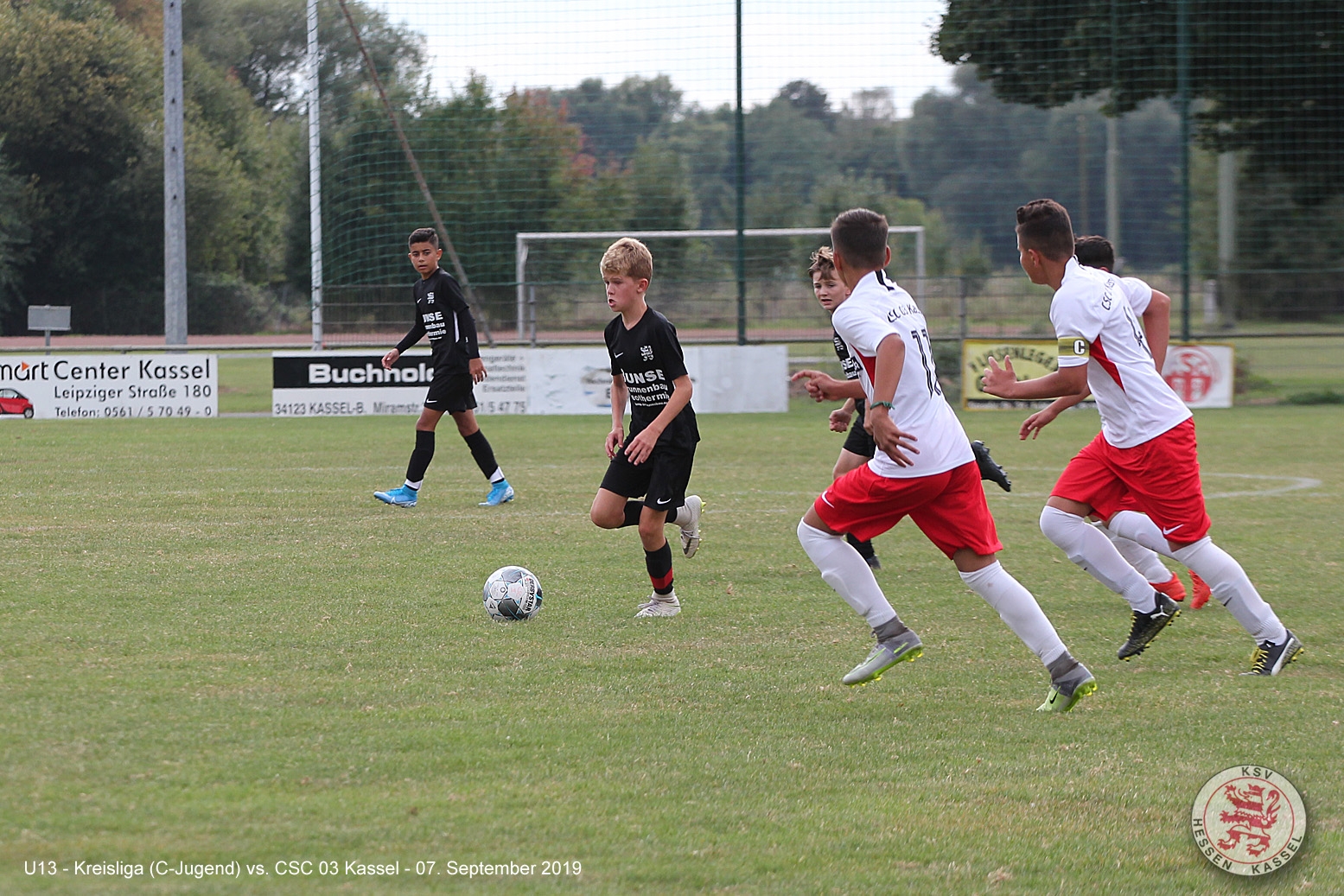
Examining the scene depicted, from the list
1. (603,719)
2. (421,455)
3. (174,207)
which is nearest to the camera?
(603,719)

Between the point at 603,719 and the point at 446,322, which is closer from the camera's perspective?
the point at 603,719

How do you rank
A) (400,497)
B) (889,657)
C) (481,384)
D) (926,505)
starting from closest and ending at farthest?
(926,505), (889,657), (400,497), (481,384)

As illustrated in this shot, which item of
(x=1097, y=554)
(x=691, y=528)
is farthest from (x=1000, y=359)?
(x=1097, y=554)

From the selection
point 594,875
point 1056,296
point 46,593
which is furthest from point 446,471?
point 594,875

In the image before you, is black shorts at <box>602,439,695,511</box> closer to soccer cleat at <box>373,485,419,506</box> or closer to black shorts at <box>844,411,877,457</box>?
black shorts at <box>844,411,877,457</box>

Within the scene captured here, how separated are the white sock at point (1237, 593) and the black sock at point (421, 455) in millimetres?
5960

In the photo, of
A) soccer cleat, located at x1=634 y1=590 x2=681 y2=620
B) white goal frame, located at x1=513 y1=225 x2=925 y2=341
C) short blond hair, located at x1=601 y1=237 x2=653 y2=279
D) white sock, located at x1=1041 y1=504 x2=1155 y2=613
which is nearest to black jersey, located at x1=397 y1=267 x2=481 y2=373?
short blond hair, located at x1=601 y1=237 x2=653 y2=279

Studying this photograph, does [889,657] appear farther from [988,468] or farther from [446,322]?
[446,322]

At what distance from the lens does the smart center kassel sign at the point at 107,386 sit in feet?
58.9

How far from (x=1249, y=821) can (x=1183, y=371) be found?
17193 millimetres

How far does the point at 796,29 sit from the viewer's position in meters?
21.8

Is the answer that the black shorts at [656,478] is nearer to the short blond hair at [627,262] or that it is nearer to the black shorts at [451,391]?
the short blond hair at [627,262]

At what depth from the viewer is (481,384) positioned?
18.8 m

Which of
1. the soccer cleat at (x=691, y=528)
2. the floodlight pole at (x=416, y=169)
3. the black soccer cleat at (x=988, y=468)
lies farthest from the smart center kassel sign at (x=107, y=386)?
the black soccer cleat at (x=988, y=468)
